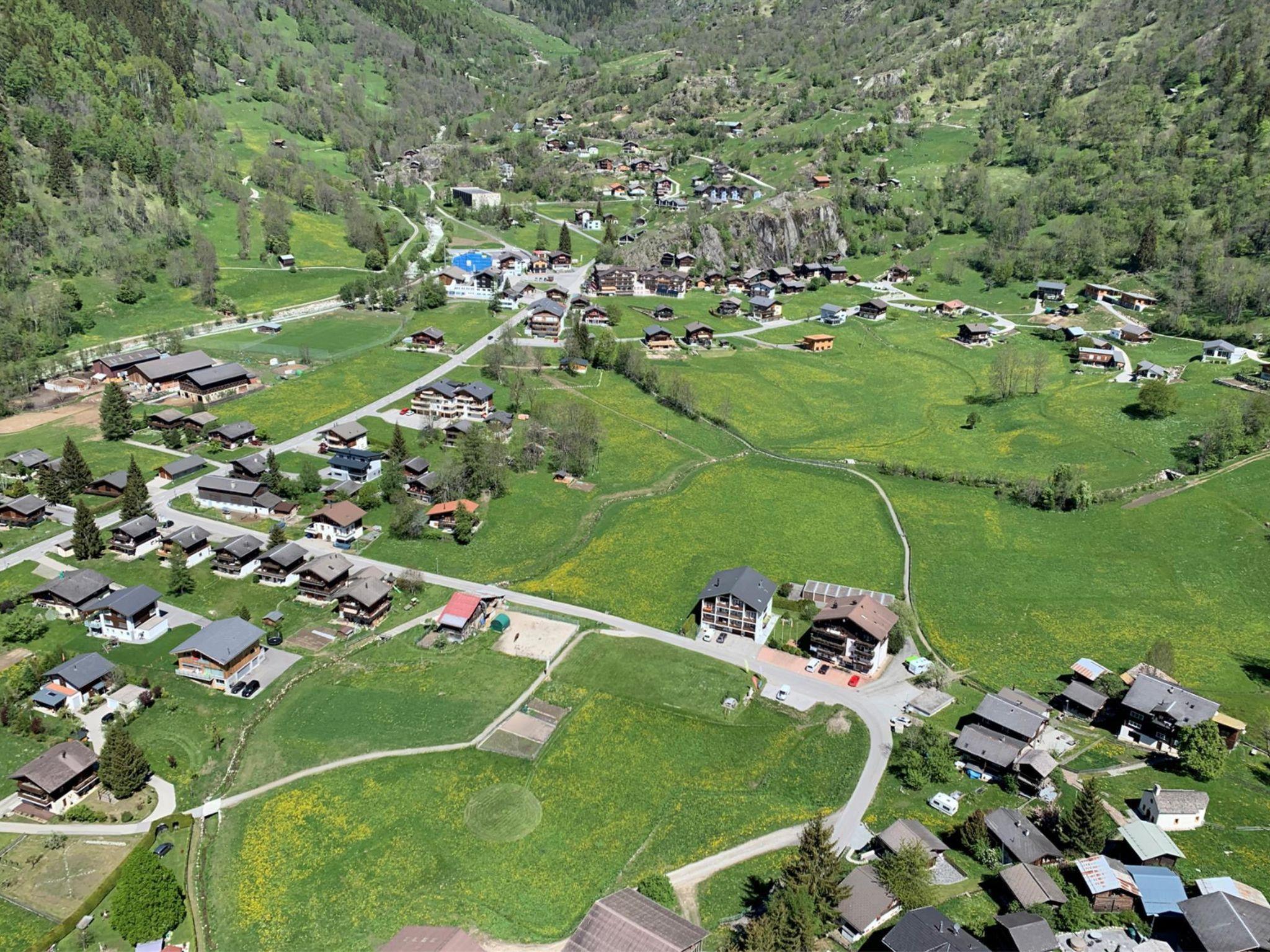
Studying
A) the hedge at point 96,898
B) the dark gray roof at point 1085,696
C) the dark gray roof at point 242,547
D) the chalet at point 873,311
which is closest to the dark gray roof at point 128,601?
the dark gray roof at point 242,547

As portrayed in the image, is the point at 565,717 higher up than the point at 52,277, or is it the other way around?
the point at 52,277

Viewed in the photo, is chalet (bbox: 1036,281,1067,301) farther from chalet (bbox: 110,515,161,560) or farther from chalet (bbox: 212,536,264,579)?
chalet (bbox: 110,515,161,560)

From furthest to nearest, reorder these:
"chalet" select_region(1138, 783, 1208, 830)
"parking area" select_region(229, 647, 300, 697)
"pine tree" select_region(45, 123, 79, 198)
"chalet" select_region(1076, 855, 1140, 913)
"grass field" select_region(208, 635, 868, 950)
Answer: "pine tree" select_region(45, 123, 79, 198) → "parking area" select_region(229, 647, 300, 697) → "chalet" select_region(1138, 783, 1208, 830) → "grass field" select_region(208, 635, 868, 950) → "chalet" select_region(1076, 855, 1140, 913)

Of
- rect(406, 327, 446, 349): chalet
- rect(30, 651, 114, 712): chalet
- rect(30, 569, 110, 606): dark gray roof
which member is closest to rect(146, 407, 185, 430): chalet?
rect(30, 569, 110, 606): dark gray roof

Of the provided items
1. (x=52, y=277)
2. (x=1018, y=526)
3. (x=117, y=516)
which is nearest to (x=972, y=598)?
(x=1018, y=526)

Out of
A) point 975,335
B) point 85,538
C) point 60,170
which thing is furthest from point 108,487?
point 975,335

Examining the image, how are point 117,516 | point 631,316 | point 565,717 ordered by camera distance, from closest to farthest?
point 565,717
point 117,516
point 631,316

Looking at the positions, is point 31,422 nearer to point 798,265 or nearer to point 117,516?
point 117,516
